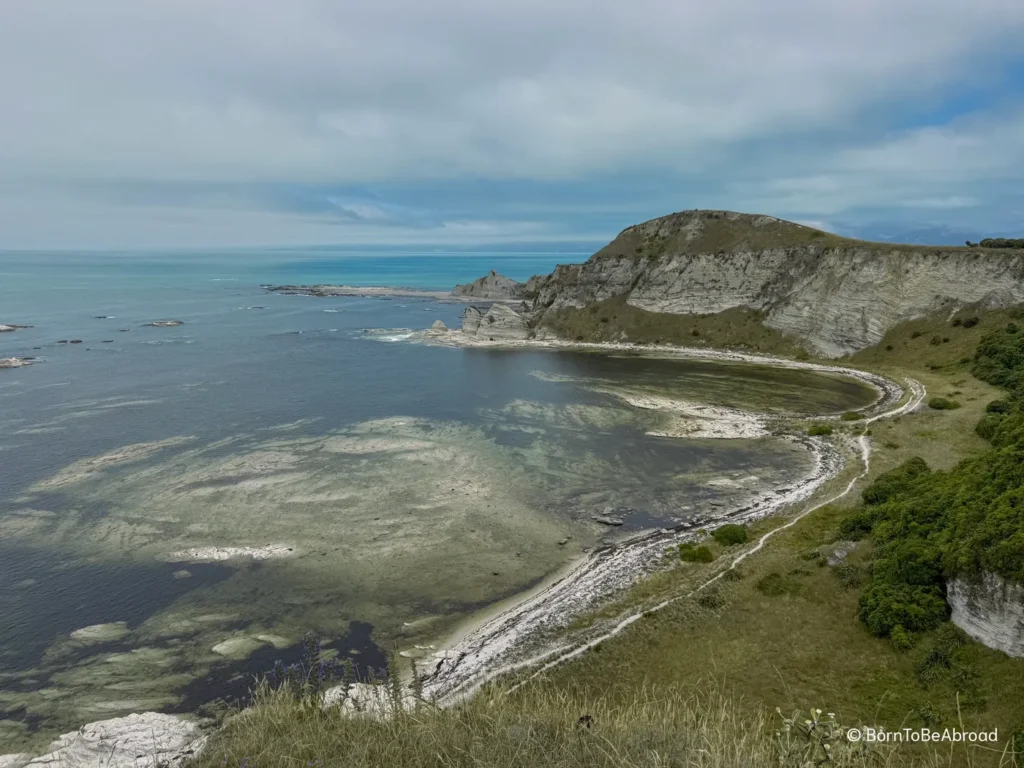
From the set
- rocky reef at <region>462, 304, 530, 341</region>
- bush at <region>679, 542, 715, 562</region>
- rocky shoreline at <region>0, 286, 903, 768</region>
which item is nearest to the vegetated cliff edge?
rocky reef at <region>462, 304, 530, 341</region>

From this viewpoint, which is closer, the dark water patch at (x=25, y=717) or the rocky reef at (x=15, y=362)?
the dark water patch at (x=25, y=717)

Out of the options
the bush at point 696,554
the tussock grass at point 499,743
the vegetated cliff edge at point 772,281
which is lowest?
the bush at point 696,554

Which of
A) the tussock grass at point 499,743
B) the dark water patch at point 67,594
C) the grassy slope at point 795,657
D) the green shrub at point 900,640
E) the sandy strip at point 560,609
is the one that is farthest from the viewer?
the dark water patch at point 67,594

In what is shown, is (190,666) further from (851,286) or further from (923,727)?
(851,286)

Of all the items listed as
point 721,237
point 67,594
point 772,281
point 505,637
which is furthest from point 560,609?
point 721,237

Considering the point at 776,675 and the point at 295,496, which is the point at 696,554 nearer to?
the point at 776,675

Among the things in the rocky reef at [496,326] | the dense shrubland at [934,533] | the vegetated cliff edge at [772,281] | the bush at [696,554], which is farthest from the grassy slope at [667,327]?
the bush at [696,554]

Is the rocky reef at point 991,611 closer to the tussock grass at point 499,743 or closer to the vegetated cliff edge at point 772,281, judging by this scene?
the tussock grass at point 499,743
